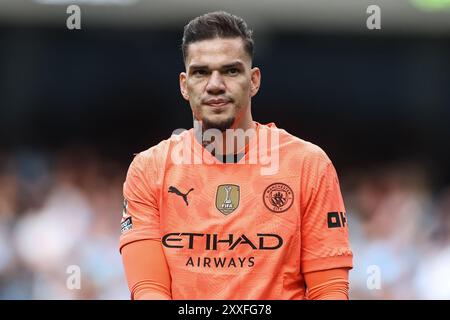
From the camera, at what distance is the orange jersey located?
10.9 ft

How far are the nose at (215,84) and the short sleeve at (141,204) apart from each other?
0.43 metres

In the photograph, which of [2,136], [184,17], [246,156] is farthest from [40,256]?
[246,156]

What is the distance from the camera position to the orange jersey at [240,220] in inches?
131

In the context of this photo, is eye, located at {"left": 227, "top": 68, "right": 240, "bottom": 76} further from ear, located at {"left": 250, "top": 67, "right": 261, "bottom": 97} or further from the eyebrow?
ear, located at {"left": 250, "top": 67, "right": 261, "bottom": 97}

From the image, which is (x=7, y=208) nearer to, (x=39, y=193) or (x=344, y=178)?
(x=39, y=193)

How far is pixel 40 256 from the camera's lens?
6.93 metres

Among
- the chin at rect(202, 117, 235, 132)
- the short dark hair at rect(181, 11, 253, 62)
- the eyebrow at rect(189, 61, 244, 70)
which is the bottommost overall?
the chin at rect(202, 117, 235, 132)

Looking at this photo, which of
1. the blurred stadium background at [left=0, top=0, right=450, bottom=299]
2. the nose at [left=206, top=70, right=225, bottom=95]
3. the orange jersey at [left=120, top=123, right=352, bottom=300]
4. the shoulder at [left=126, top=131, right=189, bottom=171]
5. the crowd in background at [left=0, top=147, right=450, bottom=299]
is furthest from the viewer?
the blurred stadium background at [left=0, top=0, right=450, bottom=299]

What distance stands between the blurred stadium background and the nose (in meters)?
3.64

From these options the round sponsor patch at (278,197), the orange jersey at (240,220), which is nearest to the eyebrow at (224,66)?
the orange jersey at (240,220)

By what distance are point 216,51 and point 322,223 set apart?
2.94ft

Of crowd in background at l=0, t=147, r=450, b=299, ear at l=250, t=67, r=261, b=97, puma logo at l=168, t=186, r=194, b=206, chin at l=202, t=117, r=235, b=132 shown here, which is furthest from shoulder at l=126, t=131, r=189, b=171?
crowd in background at l=0, t=147, r=450, b=299

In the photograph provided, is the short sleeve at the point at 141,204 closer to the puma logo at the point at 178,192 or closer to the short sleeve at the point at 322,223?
the puma logo at the point at 178,192
